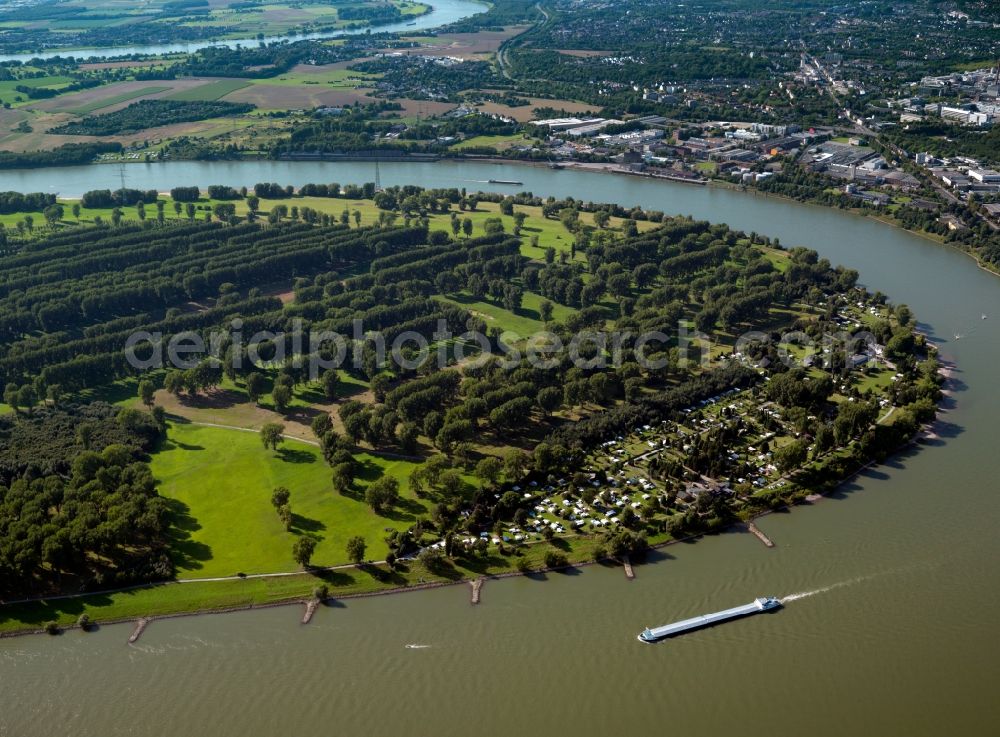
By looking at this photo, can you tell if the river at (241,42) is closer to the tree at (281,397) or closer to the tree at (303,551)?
the tree at (281,397)

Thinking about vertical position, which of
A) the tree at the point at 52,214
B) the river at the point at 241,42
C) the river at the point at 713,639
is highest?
the river at the point at 241,42

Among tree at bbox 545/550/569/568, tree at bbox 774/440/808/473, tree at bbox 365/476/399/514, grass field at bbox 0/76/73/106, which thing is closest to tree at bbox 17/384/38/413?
tree at bbox 365/476/399/514

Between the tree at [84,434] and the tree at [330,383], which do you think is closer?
the tree at [84,434]

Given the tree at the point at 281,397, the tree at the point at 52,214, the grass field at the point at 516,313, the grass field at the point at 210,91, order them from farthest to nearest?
the grass field at the point at 210,91, the tree at the point at 52,214, the grass field at the point at 516,313, the tree at the point at 281,397

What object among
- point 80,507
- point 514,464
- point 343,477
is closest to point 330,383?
point 343,477

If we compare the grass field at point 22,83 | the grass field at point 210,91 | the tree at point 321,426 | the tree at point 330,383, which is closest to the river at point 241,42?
the grass field at point 22,83

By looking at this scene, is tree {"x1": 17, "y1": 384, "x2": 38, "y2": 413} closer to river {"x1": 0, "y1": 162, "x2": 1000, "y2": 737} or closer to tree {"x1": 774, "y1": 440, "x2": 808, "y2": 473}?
river {"x1": 0, "y1": 162, "x2": 1000, "y2": 737}

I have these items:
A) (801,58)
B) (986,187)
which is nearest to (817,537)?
(986,187)

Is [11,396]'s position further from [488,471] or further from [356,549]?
[488,471]
